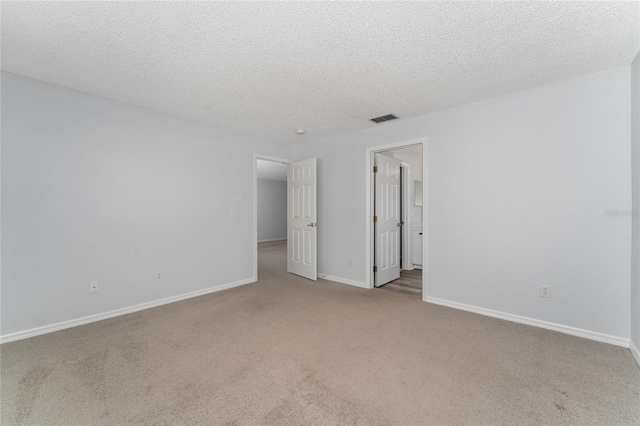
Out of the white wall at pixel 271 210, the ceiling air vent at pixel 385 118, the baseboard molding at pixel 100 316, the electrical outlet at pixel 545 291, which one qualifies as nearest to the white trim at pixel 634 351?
the electrical outlet at pixel 545 291

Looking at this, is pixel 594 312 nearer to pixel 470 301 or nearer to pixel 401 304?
pixel 470 301

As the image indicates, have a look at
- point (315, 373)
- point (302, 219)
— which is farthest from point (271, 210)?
point (315, 373)

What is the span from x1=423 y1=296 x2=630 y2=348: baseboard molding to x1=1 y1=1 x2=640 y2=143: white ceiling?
2.40 m

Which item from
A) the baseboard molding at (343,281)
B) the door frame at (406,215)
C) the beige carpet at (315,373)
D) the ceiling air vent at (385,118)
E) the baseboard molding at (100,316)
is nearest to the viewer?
the beige carpet at (315,373)

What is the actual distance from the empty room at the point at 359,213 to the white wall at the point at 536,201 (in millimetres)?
20

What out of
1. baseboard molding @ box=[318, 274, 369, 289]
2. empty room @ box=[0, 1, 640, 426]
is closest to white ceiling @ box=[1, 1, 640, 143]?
empty room @ box=[0, 1, 640, 426]

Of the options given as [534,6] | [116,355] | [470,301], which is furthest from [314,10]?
[470,301]

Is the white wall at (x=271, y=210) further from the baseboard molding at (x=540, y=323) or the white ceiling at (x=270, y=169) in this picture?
the baseboard molding at (x=540, y=323)

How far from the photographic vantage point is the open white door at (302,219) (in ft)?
15.7

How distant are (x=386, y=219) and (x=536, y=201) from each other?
6.74ft

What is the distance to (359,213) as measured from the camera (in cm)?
441

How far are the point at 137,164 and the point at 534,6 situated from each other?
3987 millimetres

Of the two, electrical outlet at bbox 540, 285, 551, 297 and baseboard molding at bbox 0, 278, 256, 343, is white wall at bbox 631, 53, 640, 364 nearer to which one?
electrical outlet at bbox 540, 285, 551, 297

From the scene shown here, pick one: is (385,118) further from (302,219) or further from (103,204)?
(103,204)
